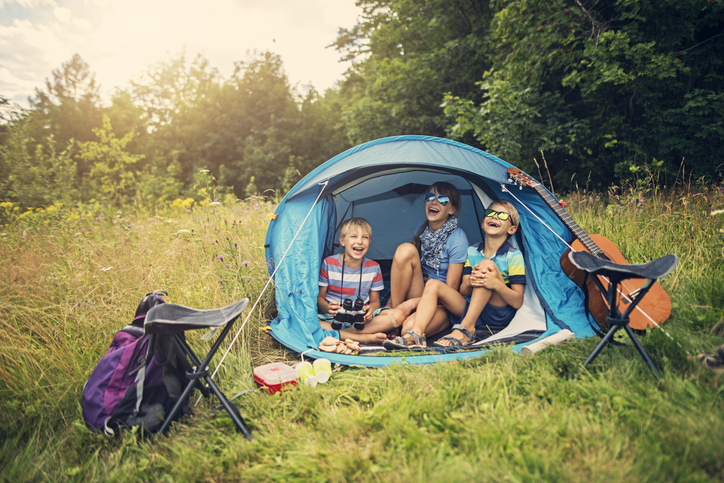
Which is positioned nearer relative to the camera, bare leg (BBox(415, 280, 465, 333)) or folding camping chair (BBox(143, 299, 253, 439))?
folding camping chair (BBox(143, 299, 253, 439))

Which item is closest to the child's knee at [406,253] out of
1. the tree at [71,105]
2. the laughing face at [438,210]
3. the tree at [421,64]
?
the laughing face at [438,210]

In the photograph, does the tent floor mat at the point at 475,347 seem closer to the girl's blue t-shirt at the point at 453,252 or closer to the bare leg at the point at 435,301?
the bare leg at the point at 435,301

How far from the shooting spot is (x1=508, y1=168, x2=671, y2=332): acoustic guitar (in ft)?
6.88

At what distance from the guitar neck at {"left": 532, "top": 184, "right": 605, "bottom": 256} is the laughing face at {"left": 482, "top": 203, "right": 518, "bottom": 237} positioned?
0.92ft

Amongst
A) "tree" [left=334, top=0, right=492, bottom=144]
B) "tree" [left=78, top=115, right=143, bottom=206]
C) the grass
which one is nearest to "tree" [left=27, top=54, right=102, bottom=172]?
"tree" [left=78, top=115, right=143, bottom=206]

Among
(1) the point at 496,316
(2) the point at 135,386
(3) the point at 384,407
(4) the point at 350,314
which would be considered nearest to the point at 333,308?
(4) the point at 350,314

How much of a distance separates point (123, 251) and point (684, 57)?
7.50 metres

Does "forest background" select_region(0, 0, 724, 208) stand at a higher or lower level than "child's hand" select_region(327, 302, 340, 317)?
higher

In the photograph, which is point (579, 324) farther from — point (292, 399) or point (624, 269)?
point (292, 399)

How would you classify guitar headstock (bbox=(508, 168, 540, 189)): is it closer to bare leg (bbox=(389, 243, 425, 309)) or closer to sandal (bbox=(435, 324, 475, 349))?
bare leg (bbox=(389, 243, 425, 309))

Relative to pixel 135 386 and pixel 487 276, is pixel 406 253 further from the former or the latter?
pixel 135 386

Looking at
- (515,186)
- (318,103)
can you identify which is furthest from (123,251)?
(318,103)

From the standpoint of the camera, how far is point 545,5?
5406mm

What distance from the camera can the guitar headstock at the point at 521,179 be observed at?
259cm
